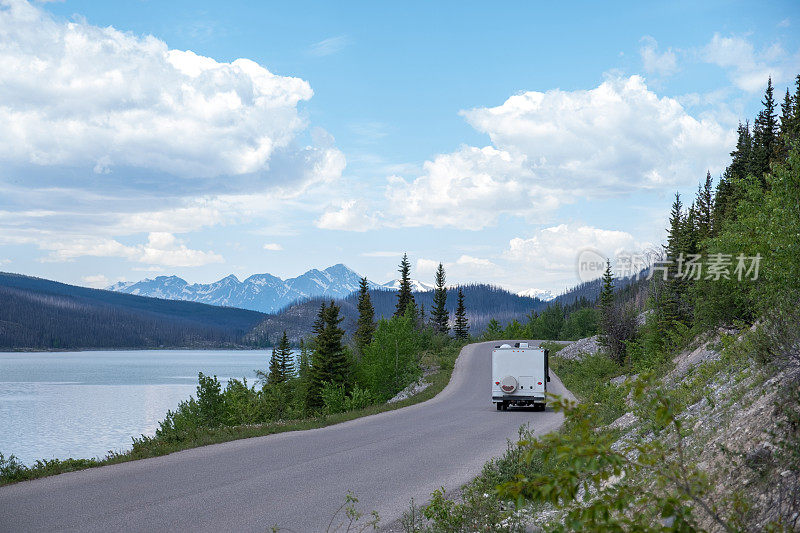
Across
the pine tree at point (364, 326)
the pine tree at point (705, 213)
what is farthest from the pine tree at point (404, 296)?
the pine tree at point (705, 213)

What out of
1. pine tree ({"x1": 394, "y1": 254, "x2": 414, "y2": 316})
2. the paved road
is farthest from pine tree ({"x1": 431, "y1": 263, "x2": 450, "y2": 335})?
the paved road

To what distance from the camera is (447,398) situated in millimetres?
33500

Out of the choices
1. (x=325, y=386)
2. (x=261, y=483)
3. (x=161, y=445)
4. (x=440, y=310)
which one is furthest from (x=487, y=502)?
(x=440, y=310)

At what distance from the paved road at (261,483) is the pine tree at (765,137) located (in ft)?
127

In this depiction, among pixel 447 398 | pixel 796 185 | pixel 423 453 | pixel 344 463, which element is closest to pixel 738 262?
pixel 796 185

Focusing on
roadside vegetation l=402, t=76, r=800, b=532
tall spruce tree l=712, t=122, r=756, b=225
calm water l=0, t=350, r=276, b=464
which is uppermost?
tall spruce tree l=712, t=122, r=756, b=225

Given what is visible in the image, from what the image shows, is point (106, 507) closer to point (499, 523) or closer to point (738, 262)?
point (499, 523)

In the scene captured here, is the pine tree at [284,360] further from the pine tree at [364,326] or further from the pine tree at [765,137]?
the pine tree at [765,137]

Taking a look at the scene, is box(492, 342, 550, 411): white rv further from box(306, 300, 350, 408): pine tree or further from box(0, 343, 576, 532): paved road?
box(306, 300, 350, 408): pine tree

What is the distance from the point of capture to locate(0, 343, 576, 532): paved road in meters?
9.67

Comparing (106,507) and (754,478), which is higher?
(754,478)

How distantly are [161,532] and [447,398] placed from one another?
83.8ft

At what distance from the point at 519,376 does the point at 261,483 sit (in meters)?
18.2

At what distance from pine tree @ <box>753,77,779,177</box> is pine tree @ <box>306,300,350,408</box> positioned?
1411 inches
